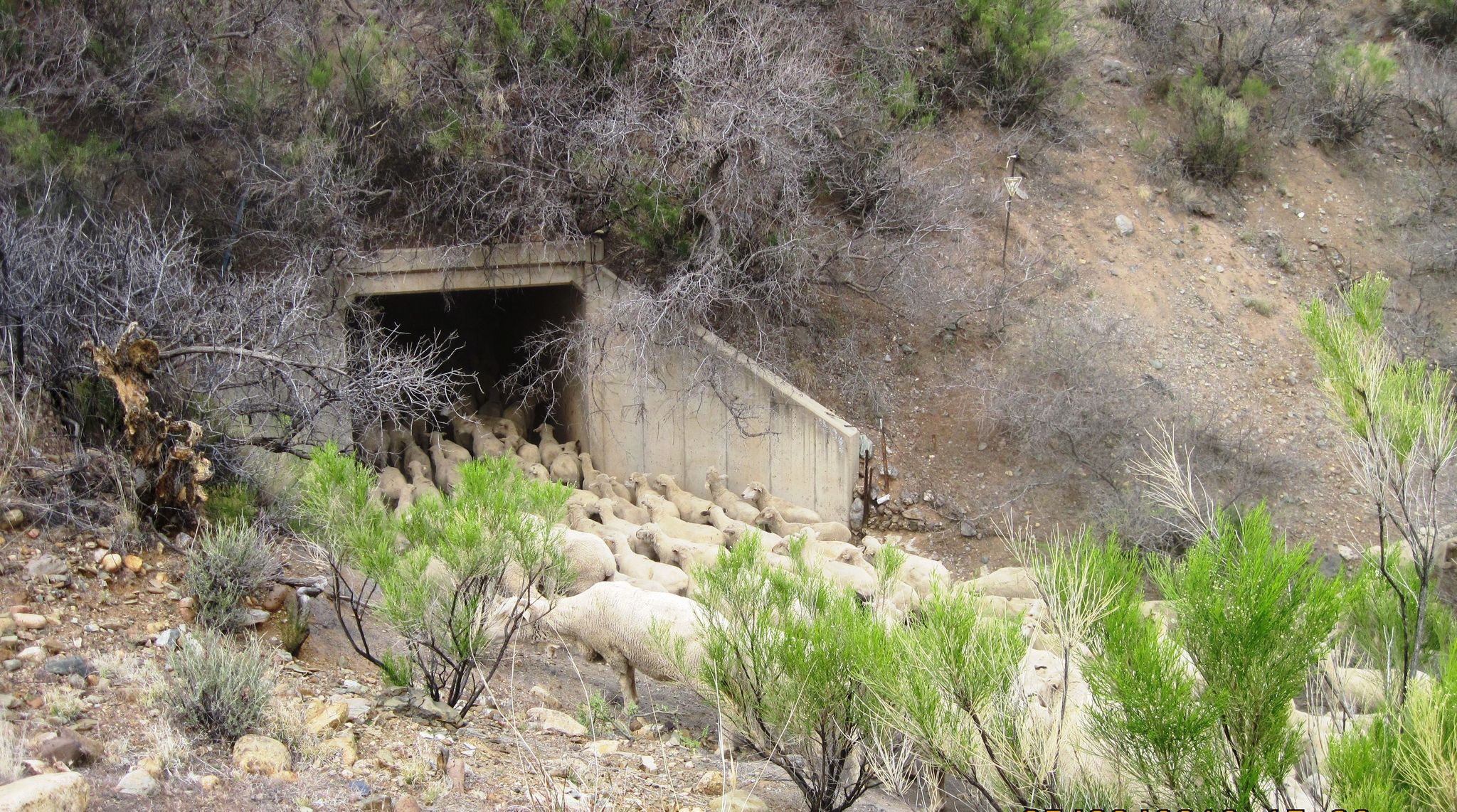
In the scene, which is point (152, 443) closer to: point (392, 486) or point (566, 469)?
point (392, 486)

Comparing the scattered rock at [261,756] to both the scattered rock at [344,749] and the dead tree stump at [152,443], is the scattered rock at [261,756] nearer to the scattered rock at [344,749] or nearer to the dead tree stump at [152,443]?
the scattered rock at [344,749]

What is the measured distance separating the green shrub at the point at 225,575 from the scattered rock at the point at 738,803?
3.26 metres

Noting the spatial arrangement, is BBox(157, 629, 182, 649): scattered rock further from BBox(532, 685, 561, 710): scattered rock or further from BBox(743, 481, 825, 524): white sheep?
BBox(743, 481, 825, 524): white sheep

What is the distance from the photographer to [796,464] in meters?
12.7

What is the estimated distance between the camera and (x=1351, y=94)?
1689cm

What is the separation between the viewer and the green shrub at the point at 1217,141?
16.0m

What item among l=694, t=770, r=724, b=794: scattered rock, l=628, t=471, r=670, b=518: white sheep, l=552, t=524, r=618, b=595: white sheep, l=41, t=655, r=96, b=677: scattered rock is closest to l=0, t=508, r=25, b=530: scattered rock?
l=41, t=655, r=96, b=677: scattered rock

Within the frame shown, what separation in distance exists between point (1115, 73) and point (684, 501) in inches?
395

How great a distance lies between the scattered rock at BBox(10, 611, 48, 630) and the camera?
6.42 meters

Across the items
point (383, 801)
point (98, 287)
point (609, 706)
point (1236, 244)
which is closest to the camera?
point (383, 801)

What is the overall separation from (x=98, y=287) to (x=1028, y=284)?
997 cm

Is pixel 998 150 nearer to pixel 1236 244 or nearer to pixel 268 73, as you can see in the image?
pixel 1236 244

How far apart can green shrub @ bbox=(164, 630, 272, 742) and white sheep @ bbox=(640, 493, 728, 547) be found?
17.2ft

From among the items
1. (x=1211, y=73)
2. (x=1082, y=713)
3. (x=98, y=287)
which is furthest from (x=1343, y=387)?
(x=1211, y=73)
